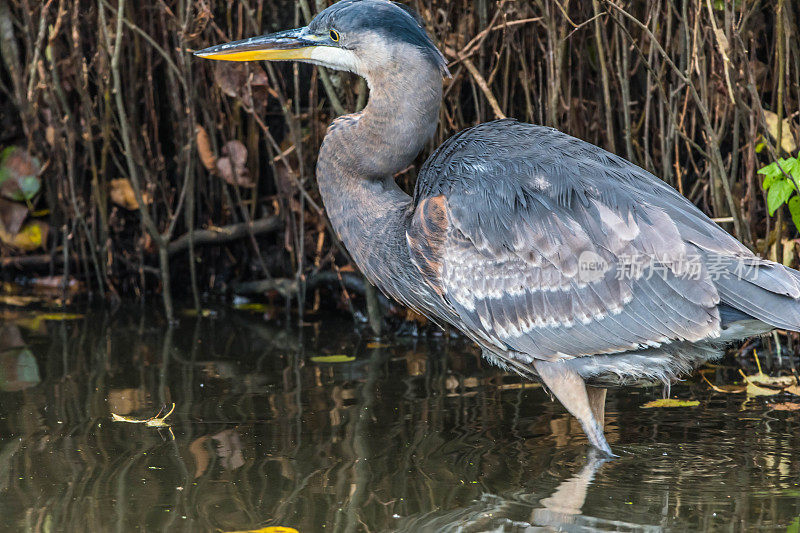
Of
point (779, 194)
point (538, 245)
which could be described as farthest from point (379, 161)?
point (779, 194)

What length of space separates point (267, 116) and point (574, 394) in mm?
3722

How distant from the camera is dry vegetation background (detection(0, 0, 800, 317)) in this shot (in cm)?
509

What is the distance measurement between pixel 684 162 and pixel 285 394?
9.38ft

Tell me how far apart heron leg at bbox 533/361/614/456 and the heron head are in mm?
1437

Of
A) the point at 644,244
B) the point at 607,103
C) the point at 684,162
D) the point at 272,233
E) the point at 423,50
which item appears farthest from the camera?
the point at 272,233

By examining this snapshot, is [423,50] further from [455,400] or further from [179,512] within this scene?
[179,512]

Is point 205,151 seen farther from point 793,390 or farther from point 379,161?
point 793,390

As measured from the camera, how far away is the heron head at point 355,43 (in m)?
4.31

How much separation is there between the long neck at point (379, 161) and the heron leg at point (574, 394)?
0.81 metres

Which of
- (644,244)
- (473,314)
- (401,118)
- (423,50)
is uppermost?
(423,50)

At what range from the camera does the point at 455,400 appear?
15.8 feet

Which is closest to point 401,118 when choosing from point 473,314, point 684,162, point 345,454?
point 473,314

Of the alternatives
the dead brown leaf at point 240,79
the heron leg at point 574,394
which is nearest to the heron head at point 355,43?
the dead brown leaf at point 240,79

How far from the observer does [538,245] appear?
3.99 meters
